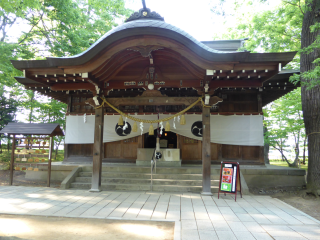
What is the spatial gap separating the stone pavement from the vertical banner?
292 mm

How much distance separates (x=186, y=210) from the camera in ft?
15.2

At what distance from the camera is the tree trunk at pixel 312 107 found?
641cm

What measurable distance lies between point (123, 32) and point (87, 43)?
7.28 m

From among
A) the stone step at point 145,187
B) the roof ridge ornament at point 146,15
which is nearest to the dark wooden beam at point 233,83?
the roof ridge ornament at point 146,15

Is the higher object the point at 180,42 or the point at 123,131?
the point at 180,42

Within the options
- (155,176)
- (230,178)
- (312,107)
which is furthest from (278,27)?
(155,176)

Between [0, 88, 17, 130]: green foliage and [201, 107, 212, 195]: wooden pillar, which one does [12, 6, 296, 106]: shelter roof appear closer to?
[201, 107, 212, 195]: wooden pillar

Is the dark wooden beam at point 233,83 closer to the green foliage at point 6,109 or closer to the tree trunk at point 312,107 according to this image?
the tree trunk at point 312,107

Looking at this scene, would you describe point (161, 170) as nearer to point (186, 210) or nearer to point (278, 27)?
point (186, 210)

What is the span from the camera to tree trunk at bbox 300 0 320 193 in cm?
641

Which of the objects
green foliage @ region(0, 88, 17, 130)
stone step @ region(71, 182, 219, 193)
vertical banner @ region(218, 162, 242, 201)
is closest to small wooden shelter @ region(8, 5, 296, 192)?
stone step @ region(71, 182, 219, 193)

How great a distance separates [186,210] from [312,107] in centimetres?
521

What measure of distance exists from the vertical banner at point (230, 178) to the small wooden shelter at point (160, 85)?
1.70ft

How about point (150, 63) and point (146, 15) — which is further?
point (146, 15)
